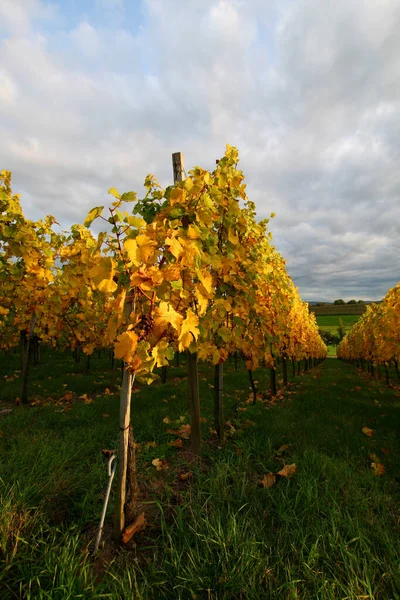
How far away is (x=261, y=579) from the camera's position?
175 cm

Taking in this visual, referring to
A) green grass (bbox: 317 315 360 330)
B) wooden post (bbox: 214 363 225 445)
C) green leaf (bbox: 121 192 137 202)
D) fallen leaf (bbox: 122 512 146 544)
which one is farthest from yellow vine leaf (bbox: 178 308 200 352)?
green grass (bbox: 317 315 360 330)

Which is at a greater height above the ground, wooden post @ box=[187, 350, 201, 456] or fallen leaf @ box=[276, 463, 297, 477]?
wooden post @ box=[187, 350, 201, 456]

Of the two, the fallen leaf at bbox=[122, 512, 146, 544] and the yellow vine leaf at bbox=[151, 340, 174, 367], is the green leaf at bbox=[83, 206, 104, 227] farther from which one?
the fallen leaf at bbox=[122, 512, 146, 544]

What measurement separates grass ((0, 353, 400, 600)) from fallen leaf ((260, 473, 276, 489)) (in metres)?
0.06

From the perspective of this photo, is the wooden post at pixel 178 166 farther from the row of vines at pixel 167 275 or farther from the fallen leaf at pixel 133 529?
the fallen leaf at pixel 133 529

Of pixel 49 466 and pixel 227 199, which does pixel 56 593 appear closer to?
pixel 49 466

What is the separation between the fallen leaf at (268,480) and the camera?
2810 millimetres

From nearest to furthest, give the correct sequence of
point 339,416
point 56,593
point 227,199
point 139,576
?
1. point 56,593
2. point 139,576
3. point 227,199
4. point 339,416

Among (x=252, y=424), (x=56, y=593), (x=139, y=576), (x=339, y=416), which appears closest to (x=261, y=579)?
(x=139, y=576)

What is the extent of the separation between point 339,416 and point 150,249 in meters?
5.96

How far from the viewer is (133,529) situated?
210 centimetres

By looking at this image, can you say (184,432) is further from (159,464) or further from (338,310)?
(338,310)

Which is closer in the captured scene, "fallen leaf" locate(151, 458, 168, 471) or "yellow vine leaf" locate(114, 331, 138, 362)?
"yellow vine leaf" locate(114, 331, 138, 362)

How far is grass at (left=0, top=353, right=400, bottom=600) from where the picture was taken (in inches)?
67.3
